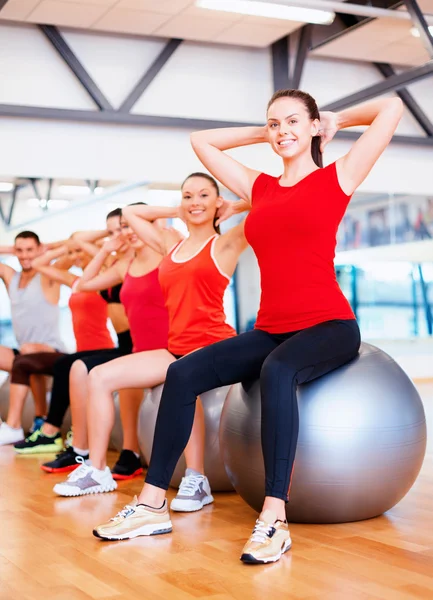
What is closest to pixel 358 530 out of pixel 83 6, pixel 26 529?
pixel 26 529

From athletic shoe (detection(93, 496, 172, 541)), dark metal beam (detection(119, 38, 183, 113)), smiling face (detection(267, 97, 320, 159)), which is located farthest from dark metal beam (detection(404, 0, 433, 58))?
athletic shoe (detection(93, 496, 172, 541))

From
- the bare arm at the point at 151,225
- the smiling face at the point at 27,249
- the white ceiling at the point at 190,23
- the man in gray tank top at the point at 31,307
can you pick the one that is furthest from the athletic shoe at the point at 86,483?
the white ceiling at the point at 190,23

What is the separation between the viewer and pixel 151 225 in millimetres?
3504

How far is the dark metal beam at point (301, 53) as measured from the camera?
22.5 feet

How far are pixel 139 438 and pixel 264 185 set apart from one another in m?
1.28

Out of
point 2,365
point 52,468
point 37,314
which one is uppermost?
point 37,314

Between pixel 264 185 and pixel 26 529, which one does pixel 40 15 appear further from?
pixel 26 529

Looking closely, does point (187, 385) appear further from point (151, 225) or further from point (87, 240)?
point (87, 240)

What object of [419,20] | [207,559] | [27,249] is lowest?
[207,559]

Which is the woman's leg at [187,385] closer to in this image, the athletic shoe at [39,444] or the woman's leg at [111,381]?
the woman's leg at [111,381]

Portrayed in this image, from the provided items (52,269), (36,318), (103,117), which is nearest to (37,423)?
(36,318)

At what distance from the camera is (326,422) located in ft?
7.95

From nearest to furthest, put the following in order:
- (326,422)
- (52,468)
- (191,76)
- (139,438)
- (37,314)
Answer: (326,422)
(139,438)
(52,468)
(37,314)
(191,76)

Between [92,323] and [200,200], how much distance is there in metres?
1.57
